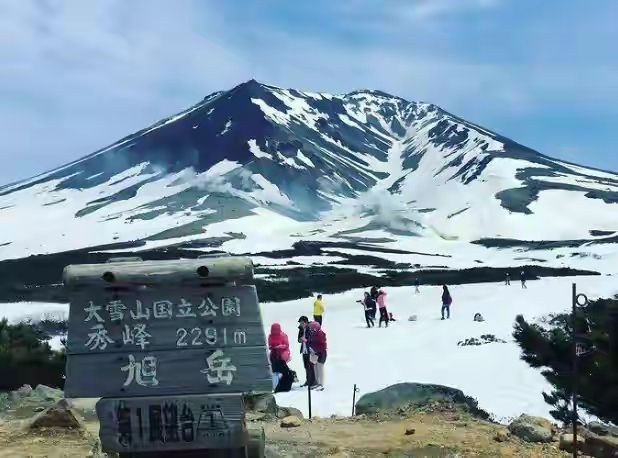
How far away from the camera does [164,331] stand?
479cm

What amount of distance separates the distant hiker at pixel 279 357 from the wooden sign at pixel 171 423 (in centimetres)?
849

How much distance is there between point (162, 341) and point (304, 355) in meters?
A: 9.50

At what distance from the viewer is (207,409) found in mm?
4695

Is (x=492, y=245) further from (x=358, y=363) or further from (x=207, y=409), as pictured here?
(x=207, y=409)

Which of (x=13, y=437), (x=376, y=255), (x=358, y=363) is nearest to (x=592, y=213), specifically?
(x=376, y=255)

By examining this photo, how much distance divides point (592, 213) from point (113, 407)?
14650cm

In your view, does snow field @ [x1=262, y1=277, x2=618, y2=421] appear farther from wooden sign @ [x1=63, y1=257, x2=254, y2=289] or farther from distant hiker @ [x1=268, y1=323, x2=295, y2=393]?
wooden sign @ [x1=63, y1=257, x2=254, y2=289]

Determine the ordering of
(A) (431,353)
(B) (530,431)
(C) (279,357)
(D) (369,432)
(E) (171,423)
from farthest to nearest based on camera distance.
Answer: (A) (431,353)
(C) (279,357)
(D) (369,432)
(B) (530,431)
(E) (171,423)

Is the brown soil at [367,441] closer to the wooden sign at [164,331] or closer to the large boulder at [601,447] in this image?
the large boulder at [601,447]

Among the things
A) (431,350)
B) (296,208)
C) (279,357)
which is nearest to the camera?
(279,357)

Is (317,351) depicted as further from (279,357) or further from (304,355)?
(279,357)

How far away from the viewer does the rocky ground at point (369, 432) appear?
315 inches

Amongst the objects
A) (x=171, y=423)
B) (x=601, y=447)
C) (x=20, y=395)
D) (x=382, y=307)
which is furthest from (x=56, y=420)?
(x=382, y=307)

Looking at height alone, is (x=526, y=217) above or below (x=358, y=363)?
above
